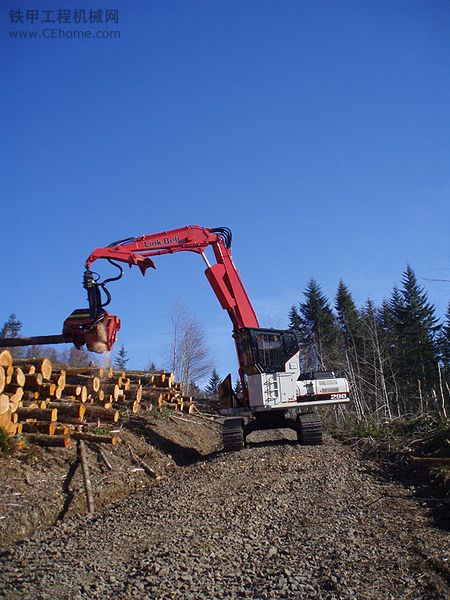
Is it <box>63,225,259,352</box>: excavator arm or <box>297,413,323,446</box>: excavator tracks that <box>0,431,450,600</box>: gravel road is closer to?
<box>297,413,323,446</box>: excavator tracks

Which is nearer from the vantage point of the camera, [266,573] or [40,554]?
[266,573]

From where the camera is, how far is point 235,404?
1227 cm

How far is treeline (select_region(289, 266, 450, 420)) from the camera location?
29.8m

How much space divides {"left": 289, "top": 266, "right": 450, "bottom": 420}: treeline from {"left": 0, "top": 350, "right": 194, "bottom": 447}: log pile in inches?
644

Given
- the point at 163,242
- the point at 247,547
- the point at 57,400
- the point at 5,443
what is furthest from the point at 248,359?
the point at 247,547

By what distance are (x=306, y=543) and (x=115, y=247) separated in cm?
780

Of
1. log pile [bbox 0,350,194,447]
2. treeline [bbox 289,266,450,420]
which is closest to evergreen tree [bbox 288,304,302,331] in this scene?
treeline [bbox 289,266,450,420]

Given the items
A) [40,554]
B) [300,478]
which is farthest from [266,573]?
[300,478]

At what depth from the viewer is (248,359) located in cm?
1180

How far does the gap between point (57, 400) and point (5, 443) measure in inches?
96.1

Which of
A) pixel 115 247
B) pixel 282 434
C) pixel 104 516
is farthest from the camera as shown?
pixel 282 434

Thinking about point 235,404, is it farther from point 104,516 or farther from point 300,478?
point 104,516

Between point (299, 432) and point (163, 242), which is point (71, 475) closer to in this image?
point (299, 432)

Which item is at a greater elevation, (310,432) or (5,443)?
(5,443)
